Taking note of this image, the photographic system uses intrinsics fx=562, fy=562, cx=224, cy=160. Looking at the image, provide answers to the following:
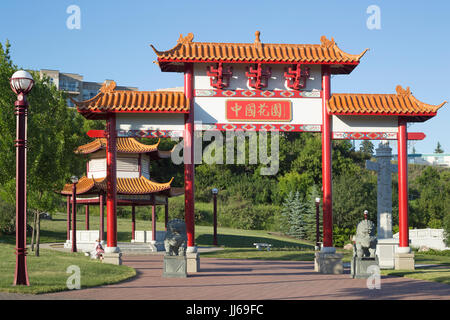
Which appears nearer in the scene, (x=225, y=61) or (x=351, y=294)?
(x=351, y=294)

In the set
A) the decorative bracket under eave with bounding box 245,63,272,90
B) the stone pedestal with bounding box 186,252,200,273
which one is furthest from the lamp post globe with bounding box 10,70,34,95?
the decorative bracket under eave with bounding box 245,63,272,90

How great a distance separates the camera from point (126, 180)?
32.8 meters

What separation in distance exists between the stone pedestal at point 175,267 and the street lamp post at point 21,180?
183 inches

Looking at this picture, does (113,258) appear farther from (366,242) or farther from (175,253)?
(366,242)

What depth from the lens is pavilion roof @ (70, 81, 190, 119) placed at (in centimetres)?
1714

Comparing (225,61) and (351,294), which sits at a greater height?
(225,61)

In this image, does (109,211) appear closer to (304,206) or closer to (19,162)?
(19,162)

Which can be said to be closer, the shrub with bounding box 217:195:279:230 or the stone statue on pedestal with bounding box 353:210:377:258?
the stone statue on pedestal with bounding box 353:210:377:258

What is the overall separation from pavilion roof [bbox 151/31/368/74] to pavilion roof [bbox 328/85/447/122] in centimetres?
113

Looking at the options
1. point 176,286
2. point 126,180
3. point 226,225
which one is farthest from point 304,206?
point 176,286

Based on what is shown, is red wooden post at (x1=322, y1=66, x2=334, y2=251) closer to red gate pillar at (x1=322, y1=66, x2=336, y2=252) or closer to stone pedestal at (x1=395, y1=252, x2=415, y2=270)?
red gate pillar at (x1=322, y1=66, x2=336, y2=252)

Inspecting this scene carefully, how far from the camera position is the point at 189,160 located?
17375 mm

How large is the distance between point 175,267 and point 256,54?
7056 millimetres

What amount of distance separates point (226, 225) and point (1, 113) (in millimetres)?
34311
